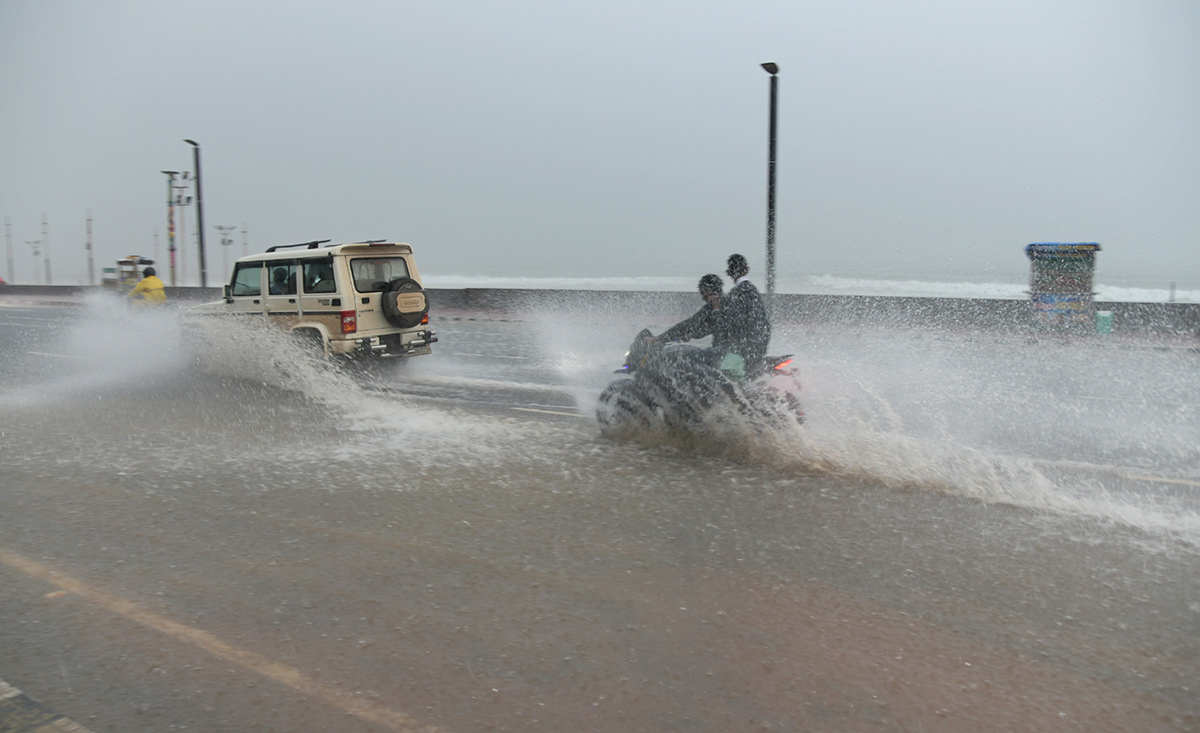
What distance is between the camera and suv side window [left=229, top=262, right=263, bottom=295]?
12031 millimetres

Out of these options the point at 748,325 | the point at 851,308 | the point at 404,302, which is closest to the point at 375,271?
the point at 404,302

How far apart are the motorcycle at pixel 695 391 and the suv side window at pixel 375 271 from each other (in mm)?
5430

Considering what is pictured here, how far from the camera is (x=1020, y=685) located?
3.06 m

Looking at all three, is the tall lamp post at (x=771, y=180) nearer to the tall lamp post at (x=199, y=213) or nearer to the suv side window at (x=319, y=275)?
the suv side window at (x=319, y=275)

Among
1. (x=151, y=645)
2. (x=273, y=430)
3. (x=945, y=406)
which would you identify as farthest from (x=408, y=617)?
(x=945, y=406)

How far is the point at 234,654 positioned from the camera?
3332 mm

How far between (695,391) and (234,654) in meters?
4.28

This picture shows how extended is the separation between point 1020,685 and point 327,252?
395 inches

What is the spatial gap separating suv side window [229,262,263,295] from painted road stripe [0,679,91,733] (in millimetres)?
9618

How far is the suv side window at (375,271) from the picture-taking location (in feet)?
37.7

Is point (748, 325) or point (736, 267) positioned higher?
point (736, 267)

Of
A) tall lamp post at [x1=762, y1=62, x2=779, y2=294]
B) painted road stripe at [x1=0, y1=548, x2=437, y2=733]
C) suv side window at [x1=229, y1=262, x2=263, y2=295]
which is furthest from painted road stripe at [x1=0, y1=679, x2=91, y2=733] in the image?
tall lamp post at [x1=762, y1=62, x2=779, y2=294]

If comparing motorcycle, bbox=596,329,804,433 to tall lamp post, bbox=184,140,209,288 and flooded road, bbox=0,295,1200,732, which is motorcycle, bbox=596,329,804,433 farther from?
tall lamp post, bbox=184,140,209,288

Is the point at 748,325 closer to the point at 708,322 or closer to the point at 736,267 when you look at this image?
the point at 708,322
